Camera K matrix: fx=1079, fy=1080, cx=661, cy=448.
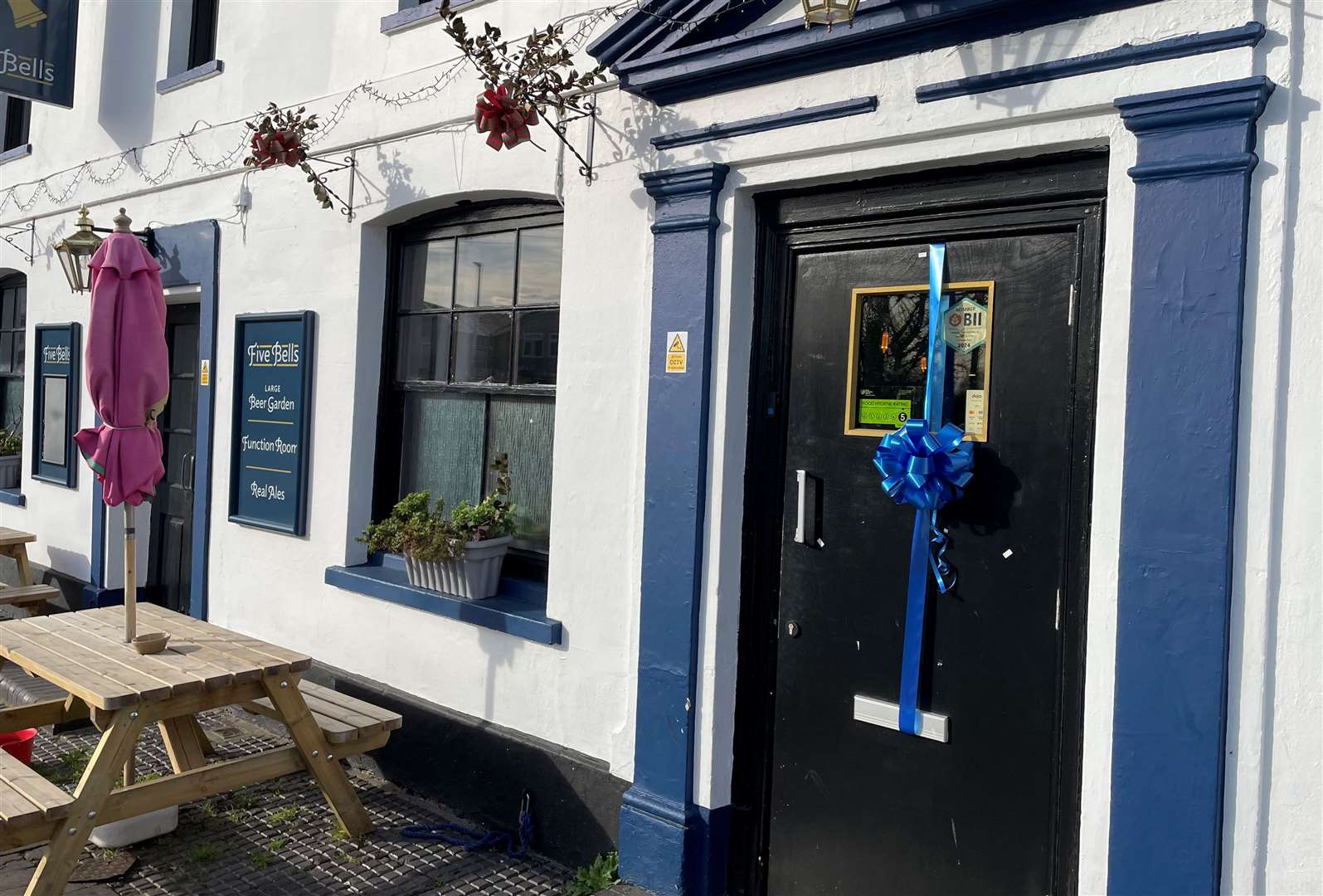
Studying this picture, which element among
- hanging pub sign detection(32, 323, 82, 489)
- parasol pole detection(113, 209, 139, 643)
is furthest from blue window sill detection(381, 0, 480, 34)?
hanging pub sign detection(32, 323, 82, 489)

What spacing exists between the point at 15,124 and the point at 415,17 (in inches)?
248

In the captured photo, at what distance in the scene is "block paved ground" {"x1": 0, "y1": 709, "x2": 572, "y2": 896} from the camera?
4.12 m

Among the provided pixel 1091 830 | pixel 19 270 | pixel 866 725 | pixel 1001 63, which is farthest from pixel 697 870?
pixel 19 270

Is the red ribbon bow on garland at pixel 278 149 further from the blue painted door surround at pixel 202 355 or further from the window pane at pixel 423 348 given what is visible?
the blue painted door surround at pixel 202 355

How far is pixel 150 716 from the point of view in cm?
394

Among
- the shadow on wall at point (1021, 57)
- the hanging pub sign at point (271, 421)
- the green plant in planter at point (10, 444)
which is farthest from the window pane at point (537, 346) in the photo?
the green plant in planter at point (10, 444)

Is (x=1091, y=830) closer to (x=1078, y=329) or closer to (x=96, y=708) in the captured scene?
(x=1078, y=329)

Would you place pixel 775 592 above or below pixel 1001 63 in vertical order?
below

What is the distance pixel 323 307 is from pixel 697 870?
11.3 ft

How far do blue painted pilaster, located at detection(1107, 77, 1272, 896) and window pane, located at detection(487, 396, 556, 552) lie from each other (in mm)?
2572

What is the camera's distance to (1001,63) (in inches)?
129

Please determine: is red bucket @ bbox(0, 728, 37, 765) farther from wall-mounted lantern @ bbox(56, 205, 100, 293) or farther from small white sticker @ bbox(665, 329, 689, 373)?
wall-mounted lantern @ bbox(56, 205, 100, 293)

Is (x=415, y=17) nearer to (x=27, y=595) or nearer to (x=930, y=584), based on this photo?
(x=930, y=584)

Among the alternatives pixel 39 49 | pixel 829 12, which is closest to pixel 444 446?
pixel 829 12
